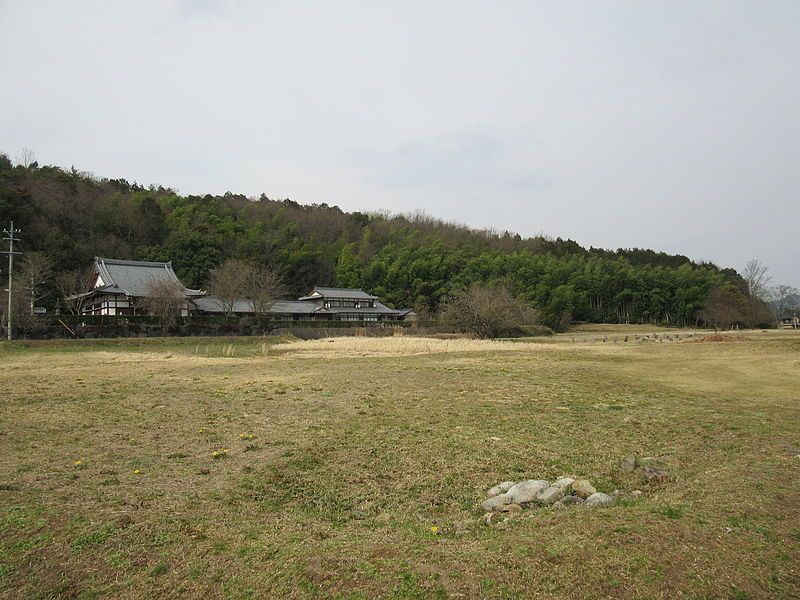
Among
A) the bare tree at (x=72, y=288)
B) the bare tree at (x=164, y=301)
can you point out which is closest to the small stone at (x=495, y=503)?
the bare tree at (x=164, y=301)

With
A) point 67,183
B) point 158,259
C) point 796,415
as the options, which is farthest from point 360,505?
point 67,183

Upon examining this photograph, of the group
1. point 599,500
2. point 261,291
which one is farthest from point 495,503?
point 261,291

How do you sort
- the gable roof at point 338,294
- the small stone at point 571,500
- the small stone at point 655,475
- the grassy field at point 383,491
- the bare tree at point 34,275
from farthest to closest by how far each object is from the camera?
1. the gable roof at point 338,294
2. the bare tree at point 34,275
3. the small stone at point 655,475
4. the small stone at point 571,500
5. the grassy field at point 383,491

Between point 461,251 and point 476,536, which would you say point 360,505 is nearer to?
point 476,536

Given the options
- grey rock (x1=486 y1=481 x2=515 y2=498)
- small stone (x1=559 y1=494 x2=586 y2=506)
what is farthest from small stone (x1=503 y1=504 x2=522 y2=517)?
small stone (x1=559 y1=494 x2=586 y2=506)

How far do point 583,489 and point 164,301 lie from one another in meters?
39.0

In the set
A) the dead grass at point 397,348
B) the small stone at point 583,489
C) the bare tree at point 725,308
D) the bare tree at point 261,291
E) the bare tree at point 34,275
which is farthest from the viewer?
the bare tree at point 725,308

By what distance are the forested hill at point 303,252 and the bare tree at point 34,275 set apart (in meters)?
1.67

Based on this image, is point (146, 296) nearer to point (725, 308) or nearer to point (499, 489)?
point (499, 489)

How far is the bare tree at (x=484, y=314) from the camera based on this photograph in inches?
1715

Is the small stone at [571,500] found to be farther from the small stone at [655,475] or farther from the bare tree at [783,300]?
the bare tree at [783,300]

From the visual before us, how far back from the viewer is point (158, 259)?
180ft

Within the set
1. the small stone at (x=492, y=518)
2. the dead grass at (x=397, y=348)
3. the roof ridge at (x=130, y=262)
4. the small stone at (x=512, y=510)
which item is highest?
the roof ridge at (x=130, y=262)

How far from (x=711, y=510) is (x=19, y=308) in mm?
36644
